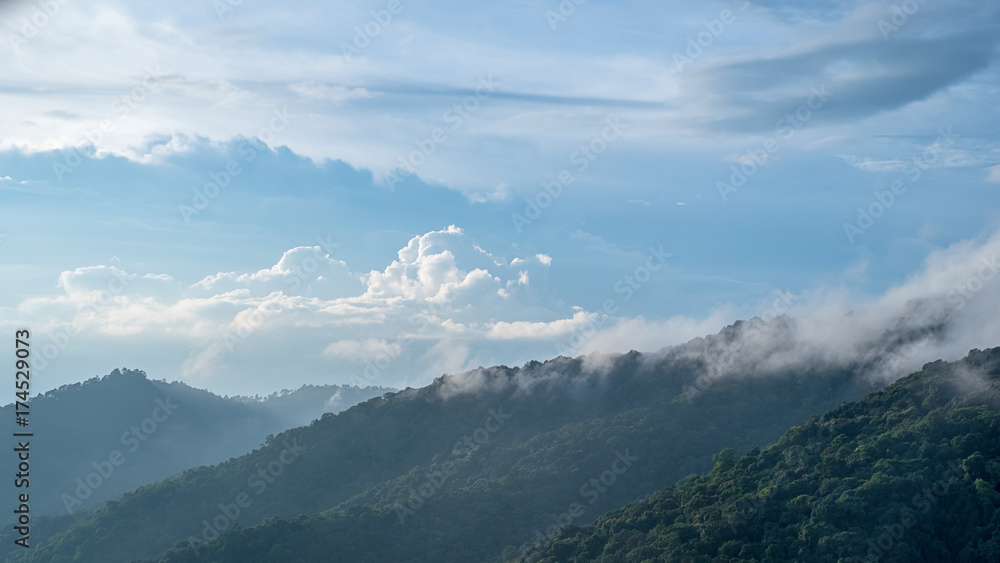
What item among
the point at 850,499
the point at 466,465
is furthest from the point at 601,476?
the point at 850,499

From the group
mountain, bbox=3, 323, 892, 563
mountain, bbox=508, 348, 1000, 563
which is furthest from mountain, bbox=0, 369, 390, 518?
mountain, bbox=508, 348, 1000, 563

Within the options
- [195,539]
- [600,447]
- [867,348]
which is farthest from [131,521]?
[867,348]

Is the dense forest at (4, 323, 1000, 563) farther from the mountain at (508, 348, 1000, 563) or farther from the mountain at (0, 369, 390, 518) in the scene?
the mountain at (0, 369, 390, 518)

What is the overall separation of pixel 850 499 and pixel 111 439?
134 metres

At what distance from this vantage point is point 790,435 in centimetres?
7638

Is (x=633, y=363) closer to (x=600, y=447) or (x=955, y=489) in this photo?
(x=600, y=447)

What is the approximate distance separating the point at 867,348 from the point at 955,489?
5214 cm

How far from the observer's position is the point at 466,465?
336ft

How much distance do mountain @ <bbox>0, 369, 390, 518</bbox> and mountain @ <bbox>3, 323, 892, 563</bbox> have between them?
38426mm

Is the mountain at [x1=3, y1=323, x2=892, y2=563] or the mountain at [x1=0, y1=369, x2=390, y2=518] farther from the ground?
the mountain at [x1=0, y1=369, x2=390, y2=518]

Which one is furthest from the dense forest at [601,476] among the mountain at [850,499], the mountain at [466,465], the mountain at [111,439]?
the mountain at [111,439]

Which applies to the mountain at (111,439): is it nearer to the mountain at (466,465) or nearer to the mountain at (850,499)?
the mountain at (466,465)

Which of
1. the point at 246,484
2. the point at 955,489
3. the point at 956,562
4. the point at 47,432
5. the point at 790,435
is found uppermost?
the point at 47,432

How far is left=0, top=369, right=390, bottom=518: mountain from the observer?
14062 cm
